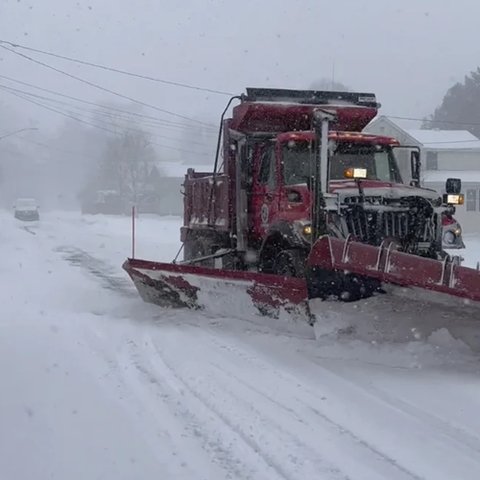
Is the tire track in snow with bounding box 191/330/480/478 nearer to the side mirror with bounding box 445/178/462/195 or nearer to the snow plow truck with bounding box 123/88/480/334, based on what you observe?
the snow plow truck with bounding box 123/88/480/334

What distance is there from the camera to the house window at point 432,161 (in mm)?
37156

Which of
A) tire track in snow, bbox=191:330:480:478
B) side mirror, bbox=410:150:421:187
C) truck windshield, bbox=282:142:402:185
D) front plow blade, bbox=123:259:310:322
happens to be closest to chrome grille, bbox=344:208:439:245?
front plow blade, bbox=123:259:310:322

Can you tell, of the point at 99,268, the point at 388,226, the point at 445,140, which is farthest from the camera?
the point at 445,140

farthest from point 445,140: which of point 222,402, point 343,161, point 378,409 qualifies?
point 222,402

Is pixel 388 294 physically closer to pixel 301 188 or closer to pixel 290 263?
pixel 290 263

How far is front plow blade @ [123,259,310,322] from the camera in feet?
23.3

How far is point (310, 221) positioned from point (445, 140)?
33.1 m

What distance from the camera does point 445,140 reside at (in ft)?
127

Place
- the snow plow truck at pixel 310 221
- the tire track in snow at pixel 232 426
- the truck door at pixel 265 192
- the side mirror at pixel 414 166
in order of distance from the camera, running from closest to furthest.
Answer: the tire track in snow at pixel 232 426 → the snow plow truck at pixel 310 221 → the truck door at pixel 265 192 → the side mirror at pixel 414 166

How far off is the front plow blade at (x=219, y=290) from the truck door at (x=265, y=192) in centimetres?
117

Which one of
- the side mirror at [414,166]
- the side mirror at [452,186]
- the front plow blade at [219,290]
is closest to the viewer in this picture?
the front plow blade at [219,290]

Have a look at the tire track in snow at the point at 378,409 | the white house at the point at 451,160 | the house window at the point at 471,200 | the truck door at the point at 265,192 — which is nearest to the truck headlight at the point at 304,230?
the truck door at the point at 265,192

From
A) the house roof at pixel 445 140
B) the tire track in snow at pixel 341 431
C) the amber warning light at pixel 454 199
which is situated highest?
the house roof at pixel 445 140

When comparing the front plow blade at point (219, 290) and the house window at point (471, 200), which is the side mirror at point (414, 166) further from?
the house window at point (471, 200)
